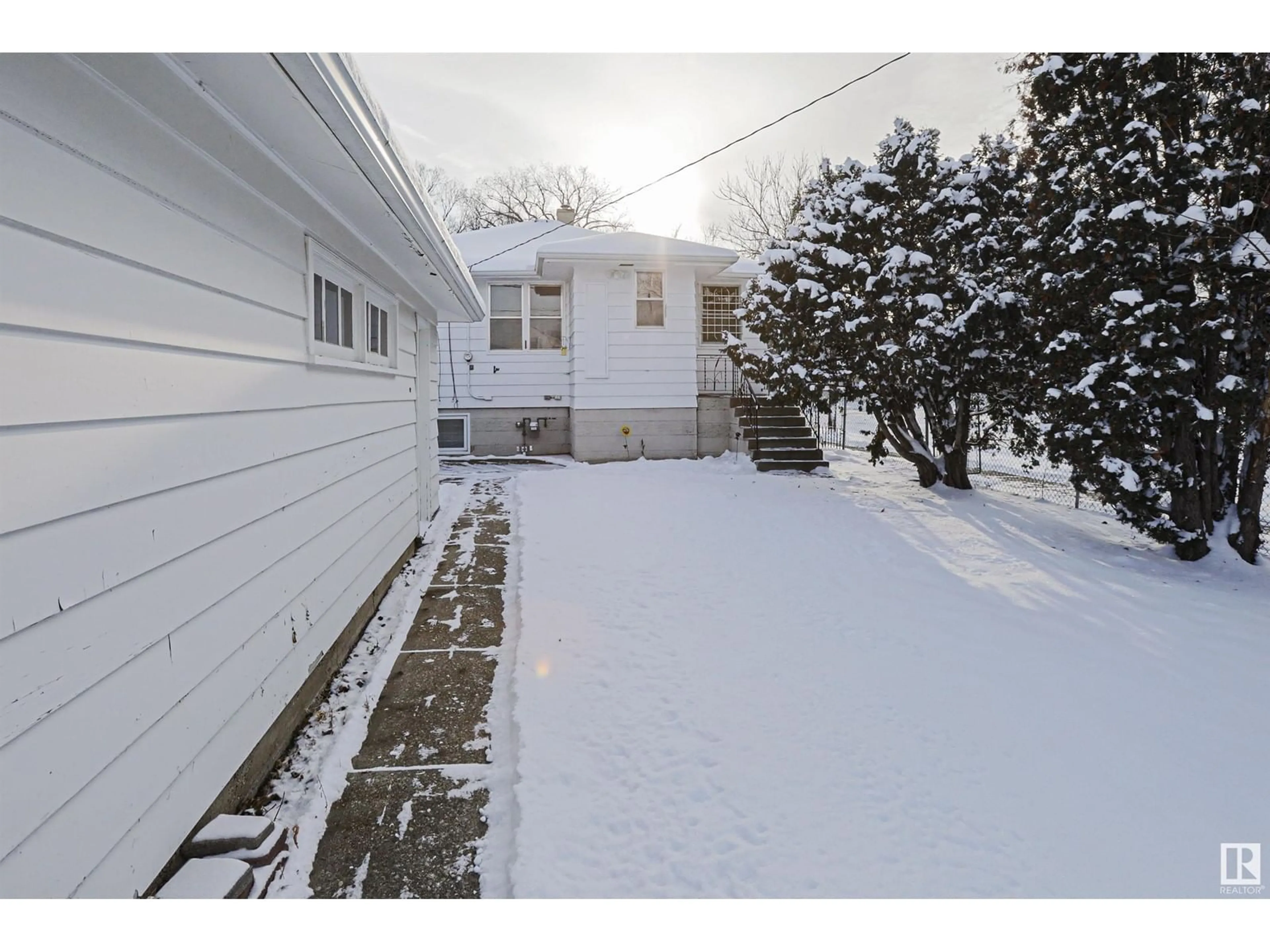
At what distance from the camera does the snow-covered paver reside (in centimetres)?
230

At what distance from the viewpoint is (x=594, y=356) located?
1208 cm

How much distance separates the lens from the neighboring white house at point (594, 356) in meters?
12.0

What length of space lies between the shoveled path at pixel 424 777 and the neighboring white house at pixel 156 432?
1.43 feet

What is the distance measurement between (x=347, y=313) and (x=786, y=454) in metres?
8.36

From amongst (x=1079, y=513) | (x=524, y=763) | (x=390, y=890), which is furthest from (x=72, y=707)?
(x=1079, y=513)

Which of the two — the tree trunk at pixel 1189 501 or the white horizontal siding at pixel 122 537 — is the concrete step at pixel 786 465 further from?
the white horizontal siding at pixel 122 537

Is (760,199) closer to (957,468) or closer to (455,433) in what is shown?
(455,433)

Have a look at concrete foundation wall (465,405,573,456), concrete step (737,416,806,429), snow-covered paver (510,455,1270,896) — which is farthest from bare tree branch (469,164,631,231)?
snow-covered paver (510,455,1270,896)

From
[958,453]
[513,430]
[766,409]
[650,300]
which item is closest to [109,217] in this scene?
[958,453]

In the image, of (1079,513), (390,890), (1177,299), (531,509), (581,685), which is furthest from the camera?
(1079,513)

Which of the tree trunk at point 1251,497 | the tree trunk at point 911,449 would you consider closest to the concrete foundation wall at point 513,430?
the tree trunk at point 911,449

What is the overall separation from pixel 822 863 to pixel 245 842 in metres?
1.98
